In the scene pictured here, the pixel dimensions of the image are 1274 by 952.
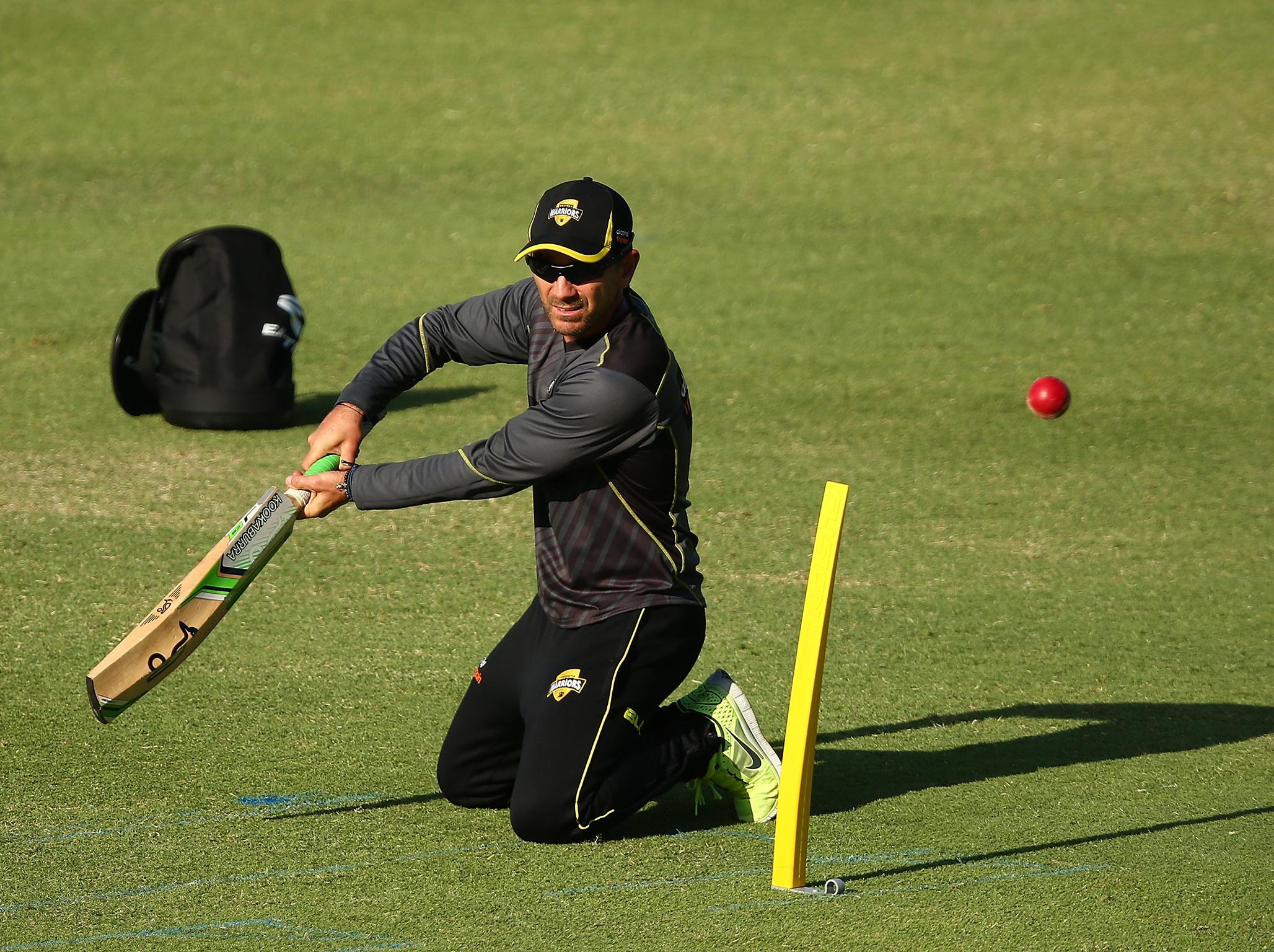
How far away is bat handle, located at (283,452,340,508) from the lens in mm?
4918

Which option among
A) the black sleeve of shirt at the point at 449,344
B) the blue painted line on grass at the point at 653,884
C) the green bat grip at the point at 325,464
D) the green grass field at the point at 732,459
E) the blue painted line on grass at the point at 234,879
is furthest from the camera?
the black sleeve of shirt at the point at 449,344

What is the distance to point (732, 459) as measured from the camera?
962 cm

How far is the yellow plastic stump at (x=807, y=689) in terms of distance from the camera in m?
4.14

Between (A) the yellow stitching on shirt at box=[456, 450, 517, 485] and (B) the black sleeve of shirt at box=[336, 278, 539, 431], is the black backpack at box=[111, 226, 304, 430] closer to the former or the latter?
(B) the black sleeve of shirt at box=[336, 278, 539, 431]

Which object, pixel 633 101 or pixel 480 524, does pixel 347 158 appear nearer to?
Answer: pixel 633 101

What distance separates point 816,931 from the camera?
4.14 metres

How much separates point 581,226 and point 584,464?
2.24 feet

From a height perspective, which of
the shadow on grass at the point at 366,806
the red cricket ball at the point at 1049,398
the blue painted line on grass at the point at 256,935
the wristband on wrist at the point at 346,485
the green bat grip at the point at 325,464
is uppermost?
the red cricket ball at the point at 1049,398

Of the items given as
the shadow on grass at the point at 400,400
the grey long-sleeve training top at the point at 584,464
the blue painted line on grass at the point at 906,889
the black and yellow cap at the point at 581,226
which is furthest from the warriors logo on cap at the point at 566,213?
the shadow on grass at the point at 400,400

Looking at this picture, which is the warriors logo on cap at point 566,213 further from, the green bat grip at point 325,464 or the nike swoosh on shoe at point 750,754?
the nike swoosh on shoe at point 750,754

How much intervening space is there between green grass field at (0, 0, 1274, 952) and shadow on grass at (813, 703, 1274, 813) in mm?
21

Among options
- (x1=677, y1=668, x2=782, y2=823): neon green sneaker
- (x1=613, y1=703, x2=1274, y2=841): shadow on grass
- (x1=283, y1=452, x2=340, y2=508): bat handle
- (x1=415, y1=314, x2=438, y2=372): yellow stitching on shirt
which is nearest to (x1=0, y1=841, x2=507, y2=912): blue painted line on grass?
(x1=613, y1=703, x2=1274, y2=841): shadow on grass

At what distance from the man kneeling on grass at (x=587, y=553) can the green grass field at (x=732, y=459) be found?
0.63 ft

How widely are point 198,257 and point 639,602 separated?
5.83 meters
